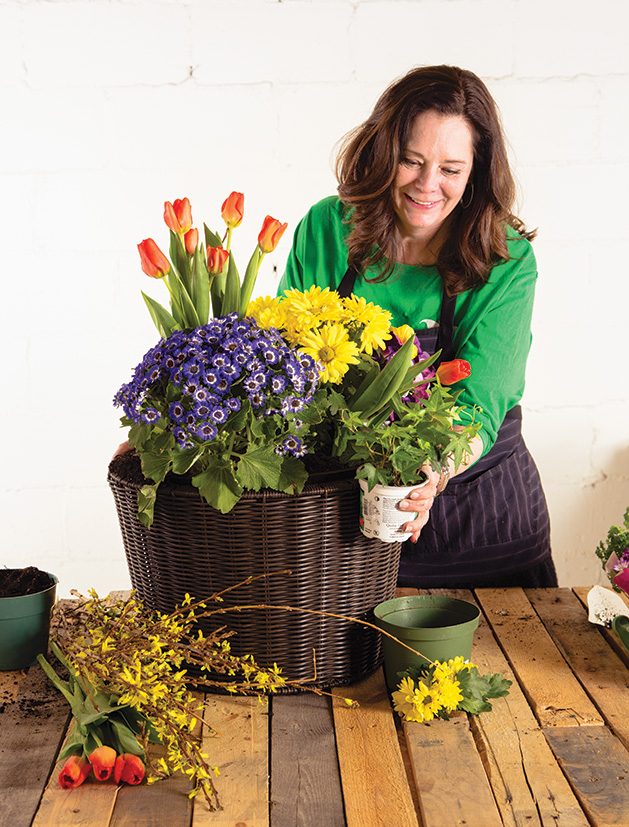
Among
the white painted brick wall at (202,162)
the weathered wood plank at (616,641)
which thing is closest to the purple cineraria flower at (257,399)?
the weathered wood plank at (616,641)

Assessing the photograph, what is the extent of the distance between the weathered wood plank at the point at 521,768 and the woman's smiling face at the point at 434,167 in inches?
34.0

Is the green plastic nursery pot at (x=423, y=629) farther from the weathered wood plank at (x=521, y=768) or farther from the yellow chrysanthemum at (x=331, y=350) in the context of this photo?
the yellow chrysanthemum at (x=331, y=350)

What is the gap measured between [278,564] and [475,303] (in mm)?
778

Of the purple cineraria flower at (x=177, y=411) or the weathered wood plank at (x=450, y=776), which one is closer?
the weathered wood plank at (x=450, y=776)

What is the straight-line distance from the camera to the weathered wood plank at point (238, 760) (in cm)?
102

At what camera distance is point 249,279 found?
131cm

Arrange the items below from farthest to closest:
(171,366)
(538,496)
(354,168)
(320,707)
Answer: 1. (538,496)
2. (354,168)
3. (320,707)
4. (171,366)

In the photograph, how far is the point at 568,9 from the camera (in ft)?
8.29

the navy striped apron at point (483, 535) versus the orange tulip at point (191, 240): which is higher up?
the orange tulip at point (191, 240)

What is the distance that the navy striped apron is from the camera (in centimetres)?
190

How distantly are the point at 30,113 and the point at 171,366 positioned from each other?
1678 mm

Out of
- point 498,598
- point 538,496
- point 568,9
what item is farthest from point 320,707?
point 568,9

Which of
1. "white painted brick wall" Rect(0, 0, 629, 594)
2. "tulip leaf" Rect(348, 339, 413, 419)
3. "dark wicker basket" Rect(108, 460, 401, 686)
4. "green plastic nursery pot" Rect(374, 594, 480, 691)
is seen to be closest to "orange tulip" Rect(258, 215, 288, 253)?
"tulip leaf" Rect(348, 339, 413, 419)

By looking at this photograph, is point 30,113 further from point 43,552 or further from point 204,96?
point 43,552
